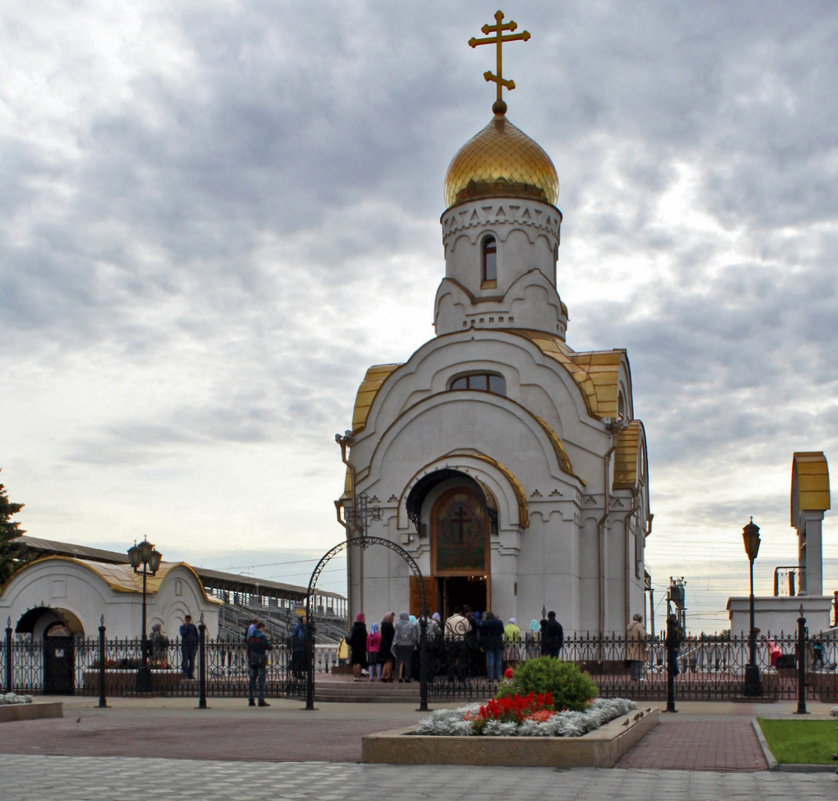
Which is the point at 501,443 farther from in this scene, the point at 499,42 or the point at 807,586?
the point at 499,42

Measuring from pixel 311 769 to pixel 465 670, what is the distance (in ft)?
33.3

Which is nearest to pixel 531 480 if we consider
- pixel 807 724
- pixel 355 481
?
pixel 355 481

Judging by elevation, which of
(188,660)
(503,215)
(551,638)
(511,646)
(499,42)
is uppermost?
(499,42)

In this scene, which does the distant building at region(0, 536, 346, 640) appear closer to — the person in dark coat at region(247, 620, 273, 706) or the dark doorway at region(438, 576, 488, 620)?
the dark doorway at region(438, 576, 488, 620)

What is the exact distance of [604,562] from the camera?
2716cm

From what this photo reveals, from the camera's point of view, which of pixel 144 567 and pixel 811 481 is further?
pixel 811 481

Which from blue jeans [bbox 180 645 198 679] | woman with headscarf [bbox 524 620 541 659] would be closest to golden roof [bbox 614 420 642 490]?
woman with headscarf [bbox 524 620 541 659]

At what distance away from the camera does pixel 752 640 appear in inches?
730

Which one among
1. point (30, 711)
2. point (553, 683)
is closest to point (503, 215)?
point (30, 711)

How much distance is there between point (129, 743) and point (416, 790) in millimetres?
4796

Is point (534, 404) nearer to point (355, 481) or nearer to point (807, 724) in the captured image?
point (355, 481)

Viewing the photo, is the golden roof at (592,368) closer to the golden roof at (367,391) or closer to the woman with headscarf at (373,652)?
the golden roof at (367,391)

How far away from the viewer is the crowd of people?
19.9 metres

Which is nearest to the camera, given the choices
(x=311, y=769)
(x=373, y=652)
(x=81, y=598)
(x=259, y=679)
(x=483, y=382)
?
(x=311, y=769)
